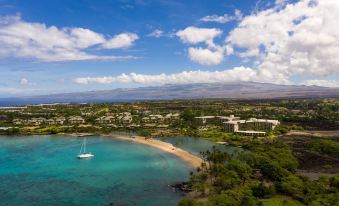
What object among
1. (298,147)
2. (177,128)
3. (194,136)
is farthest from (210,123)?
(298,147)

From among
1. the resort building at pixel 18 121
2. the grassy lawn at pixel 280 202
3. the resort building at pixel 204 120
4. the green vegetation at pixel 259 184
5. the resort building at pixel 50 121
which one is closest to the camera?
the green vegetation at pixel 259 184

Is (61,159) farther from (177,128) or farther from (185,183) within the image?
(177,128)

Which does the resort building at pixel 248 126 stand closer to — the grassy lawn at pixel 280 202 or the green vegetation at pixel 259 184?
the green vegetation at pixel 259 184

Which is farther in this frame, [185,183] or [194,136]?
[194,136]

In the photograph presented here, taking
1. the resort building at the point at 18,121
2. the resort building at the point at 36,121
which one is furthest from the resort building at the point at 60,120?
the resort building at the point at 18,121

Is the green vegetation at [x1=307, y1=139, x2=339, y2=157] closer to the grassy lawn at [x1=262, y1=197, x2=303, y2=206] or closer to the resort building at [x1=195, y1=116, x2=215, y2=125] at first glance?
the grassy lawn at [x1=262, y1=197, x2=303, y2=206]

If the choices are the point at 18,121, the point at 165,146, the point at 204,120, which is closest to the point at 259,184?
the point at 165,146
